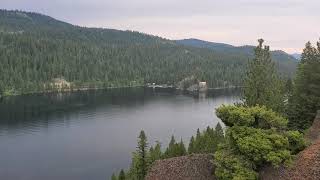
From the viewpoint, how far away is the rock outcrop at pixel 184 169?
43219mm

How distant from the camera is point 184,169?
43.8 m

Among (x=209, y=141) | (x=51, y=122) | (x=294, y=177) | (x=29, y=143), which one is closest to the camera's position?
(x=294, y=177)

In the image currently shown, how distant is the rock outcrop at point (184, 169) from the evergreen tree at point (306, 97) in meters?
26.4

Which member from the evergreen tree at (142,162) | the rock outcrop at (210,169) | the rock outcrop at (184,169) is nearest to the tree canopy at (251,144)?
the rock outcrop at (210,169)

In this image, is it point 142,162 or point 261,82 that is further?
point 142,162

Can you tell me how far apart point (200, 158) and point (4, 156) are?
279 ft

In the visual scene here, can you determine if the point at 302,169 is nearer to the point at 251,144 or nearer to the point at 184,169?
the point at 251,144

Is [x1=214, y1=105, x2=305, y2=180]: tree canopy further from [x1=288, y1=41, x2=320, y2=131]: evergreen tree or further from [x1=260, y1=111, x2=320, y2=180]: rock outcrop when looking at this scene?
[x1=288, y1=41, x2=320, y2=131]: evergreen tree

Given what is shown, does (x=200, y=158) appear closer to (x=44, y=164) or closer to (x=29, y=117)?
(x=44, y=164)

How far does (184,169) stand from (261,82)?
22724 millimetres

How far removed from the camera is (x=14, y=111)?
194m

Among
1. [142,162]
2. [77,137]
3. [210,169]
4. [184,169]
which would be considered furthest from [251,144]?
[77,137]

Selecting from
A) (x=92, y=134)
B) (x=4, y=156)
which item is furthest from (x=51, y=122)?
(x=4, y=156)

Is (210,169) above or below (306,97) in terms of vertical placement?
below
